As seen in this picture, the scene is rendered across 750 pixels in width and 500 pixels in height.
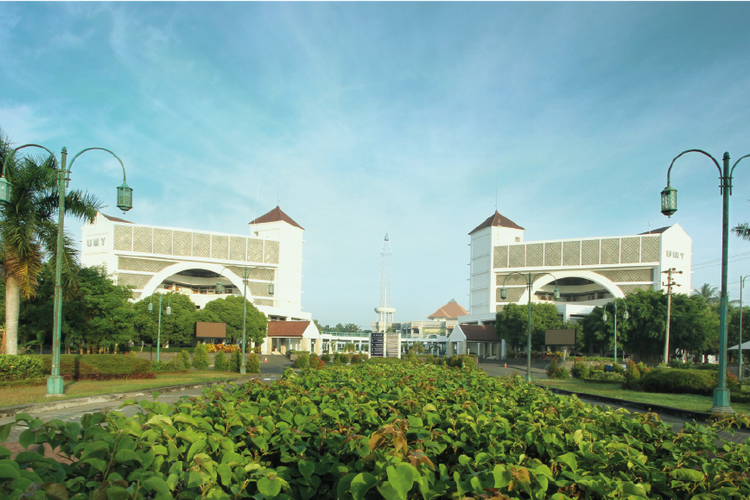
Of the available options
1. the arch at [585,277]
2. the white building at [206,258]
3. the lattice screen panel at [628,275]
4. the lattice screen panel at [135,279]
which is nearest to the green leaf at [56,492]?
the white building at [206,258]

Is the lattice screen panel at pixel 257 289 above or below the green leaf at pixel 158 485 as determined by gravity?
below

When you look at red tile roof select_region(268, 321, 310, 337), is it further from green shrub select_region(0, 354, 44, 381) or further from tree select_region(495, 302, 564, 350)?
green shrub select_region(0, 354, 44, 381)

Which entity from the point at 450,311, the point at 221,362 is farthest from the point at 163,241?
the point at 450,311

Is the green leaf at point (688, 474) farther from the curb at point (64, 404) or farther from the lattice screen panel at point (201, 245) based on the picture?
the lattice screen panel at point (201, 245)

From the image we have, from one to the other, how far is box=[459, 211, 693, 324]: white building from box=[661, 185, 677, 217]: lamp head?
54.5 m

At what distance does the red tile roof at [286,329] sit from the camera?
70.5 meters

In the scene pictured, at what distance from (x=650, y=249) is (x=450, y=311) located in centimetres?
8843

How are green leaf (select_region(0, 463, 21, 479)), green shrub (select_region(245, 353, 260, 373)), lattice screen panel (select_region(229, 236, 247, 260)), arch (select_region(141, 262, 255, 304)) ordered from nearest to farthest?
green leaf (select_region(0, 463, 21, 479)) → green shrub (select_region(245, 353, 260, 373)) → arch (select_region(141, 262, 255, 304)) → lattice screen panel (select_region(229, 236, 247, 260))

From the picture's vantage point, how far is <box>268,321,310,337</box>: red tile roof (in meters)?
70.5

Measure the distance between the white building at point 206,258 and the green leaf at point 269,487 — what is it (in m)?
62.2

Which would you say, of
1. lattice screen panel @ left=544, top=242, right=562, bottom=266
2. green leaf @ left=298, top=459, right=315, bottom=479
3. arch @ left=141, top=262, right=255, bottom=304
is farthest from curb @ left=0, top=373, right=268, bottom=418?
lattice screen panel @ left=544, top=242, right=562, bottom=266

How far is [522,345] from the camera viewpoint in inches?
2616

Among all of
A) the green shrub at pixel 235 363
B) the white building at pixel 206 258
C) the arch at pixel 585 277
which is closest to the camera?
the green shrub at pixel 235 363

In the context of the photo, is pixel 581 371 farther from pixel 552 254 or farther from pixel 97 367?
pixel 552 254
